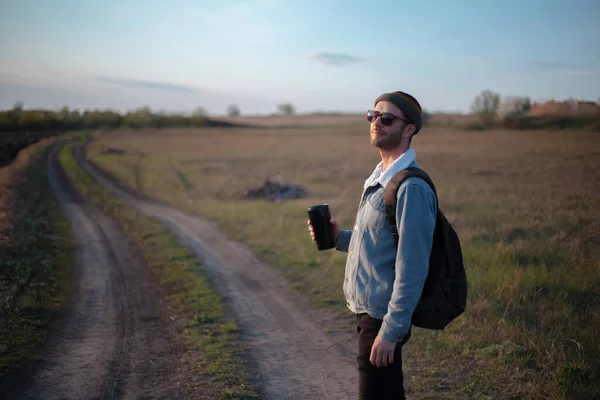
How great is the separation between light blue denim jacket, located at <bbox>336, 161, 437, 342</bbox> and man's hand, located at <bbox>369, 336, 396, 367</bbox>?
0.12 feet

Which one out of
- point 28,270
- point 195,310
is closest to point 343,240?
point 195,310

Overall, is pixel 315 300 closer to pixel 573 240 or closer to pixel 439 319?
pixel 573 240

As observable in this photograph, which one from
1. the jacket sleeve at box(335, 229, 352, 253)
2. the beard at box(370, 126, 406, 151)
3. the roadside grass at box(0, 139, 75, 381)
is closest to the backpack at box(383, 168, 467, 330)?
the beard at box(370, 126, 406, 151)

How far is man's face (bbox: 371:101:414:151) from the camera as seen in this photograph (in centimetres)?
267

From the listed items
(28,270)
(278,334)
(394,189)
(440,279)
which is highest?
(394,189)

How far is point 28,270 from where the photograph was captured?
7.85 meters

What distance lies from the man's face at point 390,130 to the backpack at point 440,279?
0.24 meters

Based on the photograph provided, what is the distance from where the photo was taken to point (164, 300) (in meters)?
7.03

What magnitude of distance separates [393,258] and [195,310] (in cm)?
465

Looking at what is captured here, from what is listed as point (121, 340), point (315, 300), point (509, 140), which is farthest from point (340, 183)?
point (121, 340)

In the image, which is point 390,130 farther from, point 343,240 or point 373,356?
point 373,356

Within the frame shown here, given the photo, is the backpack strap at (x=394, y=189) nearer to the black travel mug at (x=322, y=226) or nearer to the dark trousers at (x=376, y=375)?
the dark trousers at (x=376, y=375)

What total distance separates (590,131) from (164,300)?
825 centimetres

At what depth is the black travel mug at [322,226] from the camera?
3.19 m
